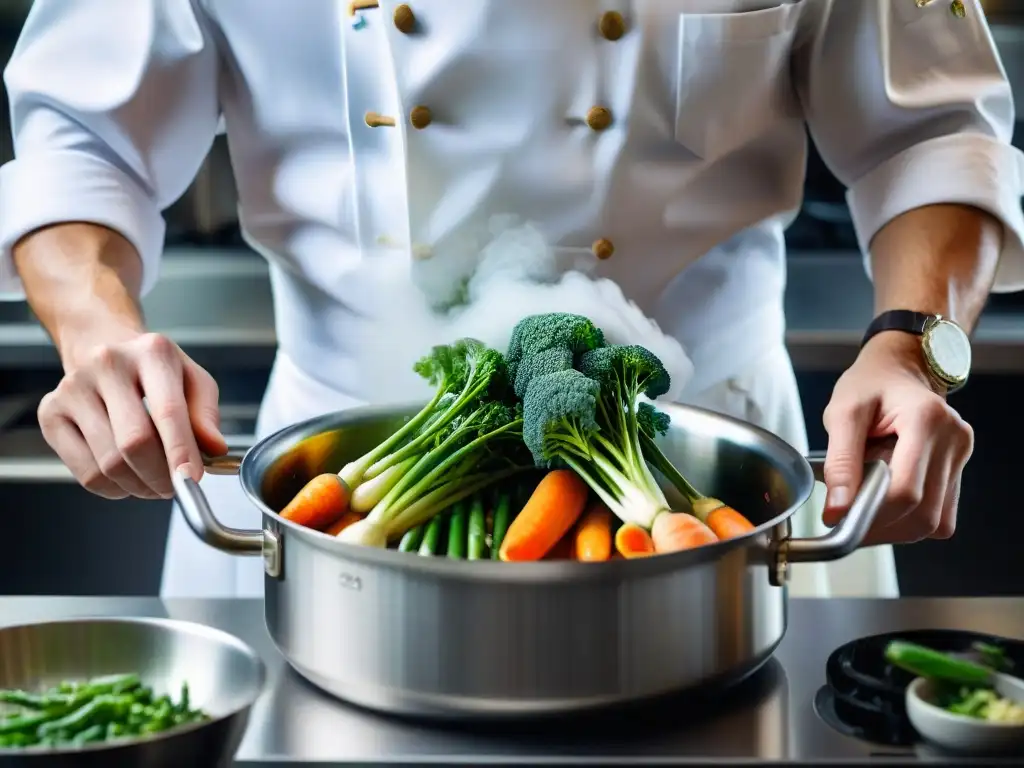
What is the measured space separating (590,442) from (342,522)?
0.68ft

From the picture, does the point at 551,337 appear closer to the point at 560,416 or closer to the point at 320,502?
the point at 560,416

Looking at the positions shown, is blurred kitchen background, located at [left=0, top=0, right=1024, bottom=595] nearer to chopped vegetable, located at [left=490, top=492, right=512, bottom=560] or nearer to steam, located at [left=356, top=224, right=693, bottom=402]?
steam, located at [left=356, top=224, right=693, bottom=402]

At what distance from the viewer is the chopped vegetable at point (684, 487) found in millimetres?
920

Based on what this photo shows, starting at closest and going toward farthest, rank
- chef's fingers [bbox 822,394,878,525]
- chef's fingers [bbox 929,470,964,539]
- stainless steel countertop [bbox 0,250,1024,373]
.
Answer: chef's fingers [bbox 822,394,878,525] < chef's fingers [bbox 929,470,964,539] < stainless steel countertop [bbox 0,250,1024,373]

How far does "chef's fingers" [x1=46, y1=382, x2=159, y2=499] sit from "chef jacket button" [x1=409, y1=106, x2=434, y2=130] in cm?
49

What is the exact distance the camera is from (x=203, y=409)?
1.04 metres

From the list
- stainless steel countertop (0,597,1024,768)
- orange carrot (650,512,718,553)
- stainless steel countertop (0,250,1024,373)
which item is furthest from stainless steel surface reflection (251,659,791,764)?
stainless steel countertop (0,250,1024,373)

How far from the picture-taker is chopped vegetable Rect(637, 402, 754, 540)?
92cm

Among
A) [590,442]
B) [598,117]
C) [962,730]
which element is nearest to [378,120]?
[598,117]

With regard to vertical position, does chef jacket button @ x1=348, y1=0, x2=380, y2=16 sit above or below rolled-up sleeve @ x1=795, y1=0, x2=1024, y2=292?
above

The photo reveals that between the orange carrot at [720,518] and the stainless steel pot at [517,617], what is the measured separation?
57 millimetres

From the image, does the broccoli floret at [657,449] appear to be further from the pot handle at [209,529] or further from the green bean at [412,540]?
the pot handle at [209,529]

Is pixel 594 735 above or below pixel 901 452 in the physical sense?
below

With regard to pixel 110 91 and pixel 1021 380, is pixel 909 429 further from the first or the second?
pixel 1021 380
